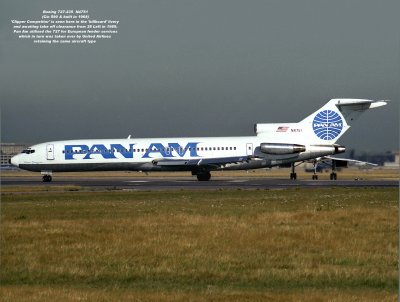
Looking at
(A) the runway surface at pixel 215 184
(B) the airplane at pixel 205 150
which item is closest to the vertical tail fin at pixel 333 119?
(B) the airplane at pixel 205 150

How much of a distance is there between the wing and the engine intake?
Result: 5.83 feet

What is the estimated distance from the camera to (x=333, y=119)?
74.2 m

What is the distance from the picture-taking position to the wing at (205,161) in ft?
230

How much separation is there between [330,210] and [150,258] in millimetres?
13988

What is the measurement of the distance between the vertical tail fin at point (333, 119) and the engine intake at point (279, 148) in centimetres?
313

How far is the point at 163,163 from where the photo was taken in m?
70.3

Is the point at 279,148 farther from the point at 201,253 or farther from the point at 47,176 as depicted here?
the point at 201,253

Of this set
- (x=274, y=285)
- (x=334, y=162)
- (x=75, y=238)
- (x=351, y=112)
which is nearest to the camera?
(x=274, y=285)

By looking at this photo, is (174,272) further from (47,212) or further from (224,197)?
(224,197)

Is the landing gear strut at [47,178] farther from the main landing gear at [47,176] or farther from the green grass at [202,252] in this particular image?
the green grass at [202,252]

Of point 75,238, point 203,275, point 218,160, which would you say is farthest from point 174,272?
point 218,160

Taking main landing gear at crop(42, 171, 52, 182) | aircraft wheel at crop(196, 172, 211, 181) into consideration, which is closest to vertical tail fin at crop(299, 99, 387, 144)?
aircraft wheel at crop(196, 172, 211, 181)

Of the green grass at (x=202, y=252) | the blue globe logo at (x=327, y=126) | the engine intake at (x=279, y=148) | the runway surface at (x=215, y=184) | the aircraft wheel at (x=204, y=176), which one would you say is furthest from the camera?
the blue globe logo at (x=327, y=126)

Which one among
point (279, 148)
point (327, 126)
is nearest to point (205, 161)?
point (279, 148)
